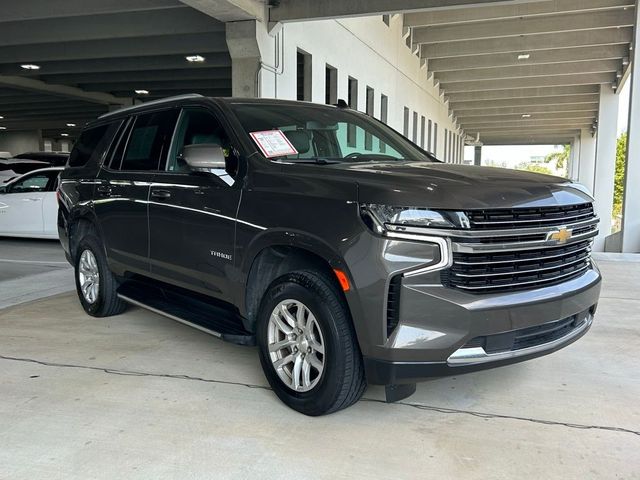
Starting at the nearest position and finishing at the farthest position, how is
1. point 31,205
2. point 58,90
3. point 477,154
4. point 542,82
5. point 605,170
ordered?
point 31,205, point 58,90, point 605,170, point 542,82, point 477,154

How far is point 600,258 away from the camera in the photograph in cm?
936

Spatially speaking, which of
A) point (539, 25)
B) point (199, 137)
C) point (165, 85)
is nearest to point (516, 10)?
point (539, 25)

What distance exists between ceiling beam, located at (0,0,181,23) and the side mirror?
905 cm

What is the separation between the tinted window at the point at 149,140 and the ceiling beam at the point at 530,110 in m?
32.7

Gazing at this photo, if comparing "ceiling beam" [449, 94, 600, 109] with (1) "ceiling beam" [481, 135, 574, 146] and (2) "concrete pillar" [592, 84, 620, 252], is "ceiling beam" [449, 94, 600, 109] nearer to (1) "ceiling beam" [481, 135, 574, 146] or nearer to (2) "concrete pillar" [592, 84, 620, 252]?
(2) "concrete pillar" [592, 84, 620, 252]

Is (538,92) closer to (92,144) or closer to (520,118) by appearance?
(520,118)

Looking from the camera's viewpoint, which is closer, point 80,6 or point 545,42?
point 80,6

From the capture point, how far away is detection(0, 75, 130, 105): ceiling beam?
19625mm

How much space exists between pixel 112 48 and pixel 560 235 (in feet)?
46.9

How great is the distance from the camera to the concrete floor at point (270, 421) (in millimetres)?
2807

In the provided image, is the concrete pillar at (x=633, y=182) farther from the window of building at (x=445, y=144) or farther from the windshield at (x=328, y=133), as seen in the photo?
the window of building at (x=445, y=144)

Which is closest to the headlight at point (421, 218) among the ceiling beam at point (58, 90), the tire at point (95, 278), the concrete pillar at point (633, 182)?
the tire at point (95, 278)

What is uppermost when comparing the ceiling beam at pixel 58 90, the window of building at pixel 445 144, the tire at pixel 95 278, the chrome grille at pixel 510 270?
the ceiling beam at pixel 58 90

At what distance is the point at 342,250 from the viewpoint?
298 centimetres
